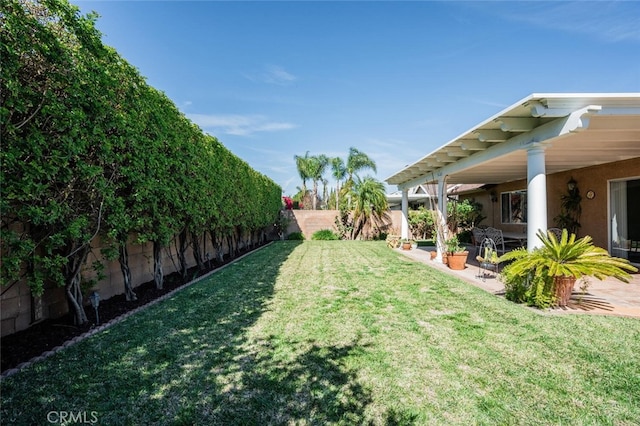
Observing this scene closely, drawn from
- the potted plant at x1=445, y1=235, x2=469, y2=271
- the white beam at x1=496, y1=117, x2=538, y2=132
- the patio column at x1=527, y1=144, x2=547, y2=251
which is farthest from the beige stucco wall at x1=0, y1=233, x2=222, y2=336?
the potted plant at x1=445, y1=235, x2=469, y2=271

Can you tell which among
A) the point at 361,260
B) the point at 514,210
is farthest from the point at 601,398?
the point at 514,210

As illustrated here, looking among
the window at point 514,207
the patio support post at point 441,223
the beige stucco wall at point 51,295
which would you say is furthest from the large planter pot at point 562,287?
the window at point 514,207

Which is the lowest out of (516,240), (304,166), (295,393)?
(295,393)

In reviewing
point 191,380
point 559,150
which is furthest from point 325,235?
point 191,380

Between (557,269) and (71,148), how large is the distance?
6.69m

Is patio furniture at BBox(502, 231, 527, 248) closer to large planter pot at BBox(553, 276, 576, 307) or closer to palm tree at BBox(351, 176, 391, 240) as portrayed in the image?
large planter pot at BBox(553, 276, 576, 307)

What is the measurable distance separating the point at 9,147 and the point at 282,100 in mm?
14046

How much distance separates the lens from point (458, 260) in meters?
8.94

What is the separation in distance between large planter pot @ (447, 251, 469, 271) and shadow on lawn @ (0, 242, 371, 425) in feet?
20.2

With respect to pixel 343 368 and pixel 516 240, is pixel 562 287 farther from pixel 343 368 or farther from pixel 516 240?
pixel 516 240

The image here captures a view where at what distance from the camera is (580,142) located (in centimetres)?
668

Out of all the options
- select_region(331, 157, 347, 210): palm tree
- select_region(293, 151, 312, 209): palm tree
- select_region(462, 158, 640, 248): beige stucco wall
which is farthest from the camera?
select_region(293, 151, 312, 209): palm tree

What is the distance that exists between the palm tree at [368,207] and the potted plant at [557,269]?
13.0 metres

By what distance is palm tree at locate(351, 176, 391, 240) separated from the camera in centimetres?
1855
